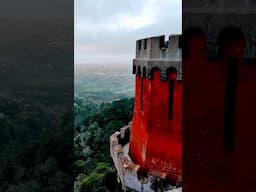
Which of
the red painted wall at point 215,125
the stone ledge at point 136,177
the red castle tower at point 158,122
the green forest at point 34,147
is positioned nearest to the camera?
the red painted wall at point 215,125

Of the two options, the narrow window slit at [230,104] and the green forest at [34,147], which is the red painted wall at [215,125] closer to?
the narrow window slit at [230,104]

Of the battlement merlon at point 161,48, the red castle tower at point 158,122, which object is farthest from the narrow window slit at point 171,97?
the battlement merlon at point 161,48

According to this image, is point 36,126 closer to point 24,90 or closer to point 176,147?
point 24,90

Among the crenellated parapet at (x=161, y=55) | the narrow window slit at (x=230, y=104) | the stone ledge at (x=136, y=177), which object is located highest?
the crenellated parapet at (x=161, y=55)

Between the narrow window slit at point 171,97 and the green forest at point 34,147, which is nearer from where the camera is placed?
the narrow window slit at point 171,97

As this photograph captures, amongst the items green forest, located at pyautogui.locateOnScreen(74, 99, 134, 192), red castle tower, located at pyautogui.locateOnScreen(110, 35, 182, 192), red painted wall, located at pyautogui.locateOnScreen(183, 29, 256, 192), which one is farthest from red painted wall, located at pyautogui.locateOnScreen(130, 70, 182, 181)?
green forest, located at pyautogui.locateOnScreen(74, 99, 134, 192)

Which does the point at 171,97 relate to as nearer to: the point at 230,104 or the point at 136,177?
the point at 136,177

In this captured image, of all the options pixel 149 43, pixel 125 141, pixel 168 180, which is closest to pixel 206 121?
pixel 168 180
